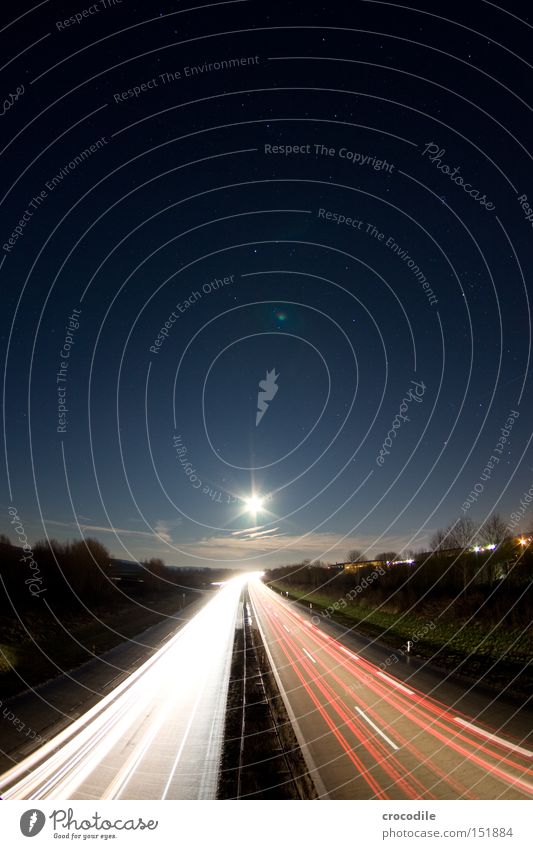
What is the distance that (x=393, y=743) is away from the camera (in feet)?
41.5

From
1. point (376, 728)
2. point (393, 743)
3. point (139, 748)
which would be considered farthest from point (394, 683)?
point (139, 748)

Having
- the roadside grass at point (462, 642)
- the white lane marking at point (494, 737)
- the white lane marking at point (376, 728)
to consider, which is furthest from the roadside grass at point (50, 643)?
the roadside grass at point (462, 642)

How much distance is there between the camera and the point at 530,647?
2238cm

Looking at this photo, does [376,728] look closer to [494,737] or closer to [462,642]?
[494,737]

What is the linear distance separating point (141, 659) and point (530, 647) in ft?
88.1

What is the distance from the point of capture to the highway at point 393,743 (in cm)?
1008

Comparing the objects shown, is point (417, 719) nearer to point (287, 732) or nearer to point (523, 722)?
point (523, 722)
